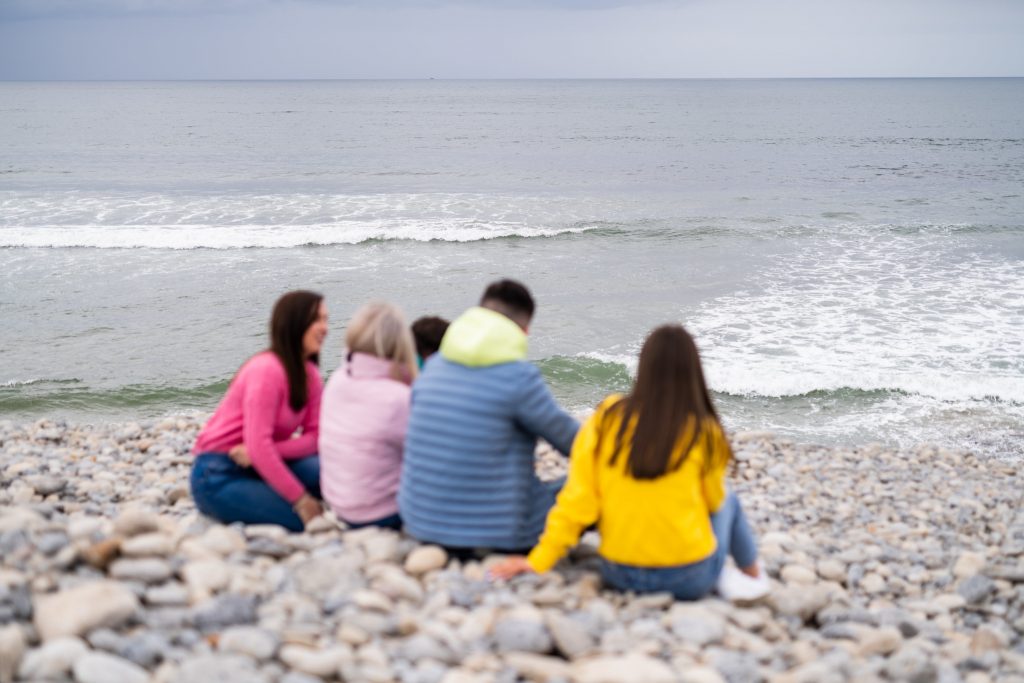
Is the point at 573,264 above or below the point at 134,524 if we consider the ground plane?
below

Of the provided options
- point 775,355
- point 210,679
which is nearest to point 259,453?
point 210,679

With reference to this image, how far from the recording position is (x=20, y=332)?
49.8ft

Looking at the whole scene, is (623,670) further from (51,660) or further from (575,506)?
(51,660)

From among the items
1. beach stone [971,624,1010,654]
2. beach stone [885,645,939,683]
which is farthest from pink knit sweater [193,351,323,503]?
beach stone [971,624,1010,654]

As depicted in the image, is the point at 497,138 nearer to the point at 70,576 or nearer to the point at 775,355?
the point at 775,355

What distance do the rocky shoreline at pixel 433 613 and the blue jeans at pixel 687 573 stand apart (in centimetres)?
6

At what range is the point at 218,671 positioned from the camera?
3.15 m

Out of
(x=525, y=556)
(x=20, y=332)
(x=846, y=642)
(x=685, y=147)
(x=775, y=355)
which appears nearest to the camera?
(x=846, y=642)

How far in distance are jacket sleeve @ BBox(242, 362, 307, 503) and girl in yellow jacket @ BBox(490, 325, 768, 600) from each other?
142 centimetres

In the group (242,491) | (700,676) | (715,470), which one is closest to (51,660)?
(242,491)

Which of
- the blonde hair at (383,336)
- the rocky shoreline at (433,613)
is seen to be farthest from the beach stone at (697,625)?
the blonde hair at (383,336)

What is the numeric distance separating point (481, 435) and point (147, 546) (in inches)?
62.7

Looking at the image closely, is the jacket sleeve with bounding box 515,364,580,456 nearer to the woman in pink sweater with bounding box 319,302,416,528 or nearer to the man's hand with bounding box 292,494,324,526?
the woman in pink sweater with bounding box 319,302,416,528

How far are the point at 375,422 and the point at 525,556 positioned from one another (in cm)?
105
